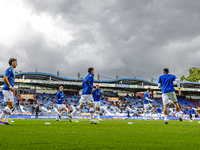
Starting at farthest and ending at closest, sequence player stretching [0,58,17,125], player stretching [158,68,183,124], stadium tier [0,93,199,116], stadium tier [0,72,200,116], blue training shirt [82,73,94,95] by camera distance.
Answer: stadium tier [0,72,200,116] < stadium tier [0,93,199,116] < player stretching [158,68,183,124] < blue training shirt [82,73,94,95] < player stretching [0,58,17,125]

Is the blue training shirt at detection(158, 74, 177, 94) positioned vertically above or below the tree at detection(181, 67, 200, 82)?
below

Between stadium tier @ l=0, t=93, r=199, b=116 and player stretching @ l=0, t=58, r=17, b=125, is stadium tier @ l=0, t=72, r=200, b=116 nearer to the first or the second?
stadium tier @ l=0, t=93, r=199, b=116

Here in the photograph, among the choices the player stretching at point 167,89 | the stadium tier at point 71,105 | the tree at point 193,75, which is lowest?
the stadium tier at point 71,105

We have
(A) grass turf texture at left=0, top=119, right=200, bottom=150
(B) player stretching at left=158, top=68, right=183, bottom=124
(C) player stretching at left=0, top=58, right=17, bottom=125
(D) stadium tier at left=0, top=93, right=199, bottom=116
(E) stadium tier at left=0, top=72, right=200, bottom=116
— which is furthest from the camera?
(E) stadium tier at left=0, top=72, right=200, bottom=116

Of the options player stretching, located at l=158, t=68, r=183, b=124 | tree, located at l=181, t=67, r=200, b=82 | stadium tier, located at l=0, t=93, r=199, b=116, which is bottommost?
stadium tier, located at l=0, t=93, r=199, b=116

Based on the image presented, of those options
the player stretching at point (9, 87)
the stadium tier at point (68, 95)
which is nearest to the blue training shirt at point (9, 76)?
the player stretching at point (9, 87)

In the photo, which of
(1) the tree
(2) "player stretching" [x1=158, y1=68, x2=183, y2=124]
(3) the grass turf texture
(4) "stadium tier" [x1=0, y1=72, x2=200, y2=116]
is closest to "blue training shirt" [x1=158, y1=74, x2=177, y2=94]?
(2) "player stretching" [x1=158, y1=68, x2=183, y2=124]

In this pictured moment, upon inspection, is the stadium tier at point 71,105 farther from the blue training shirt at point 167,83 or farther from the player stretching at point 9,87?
the player stretching at point 9,87

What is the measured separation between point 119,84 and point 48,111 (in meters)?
20.2

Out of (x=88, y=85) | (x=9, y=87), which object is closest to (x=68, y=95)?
(x=88, y=85)

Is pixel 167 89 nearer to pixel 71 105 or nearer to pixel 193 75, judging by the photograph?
pixel 71 105

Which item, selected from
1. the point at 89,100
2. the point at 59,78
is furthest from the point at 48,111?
the point at 89,100

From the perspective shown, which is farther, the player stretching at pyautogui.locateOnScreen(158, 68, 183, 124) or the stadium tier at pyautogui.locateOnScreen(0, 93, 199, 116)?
the stadium tier at pyautogui.locateOnScreen(0, 93, 199, 116)

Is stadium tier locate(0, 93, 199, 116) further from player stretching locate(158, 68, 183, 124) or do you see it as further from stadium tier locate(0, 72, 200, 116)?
player stretching locate(158, 68, 183, 124)
